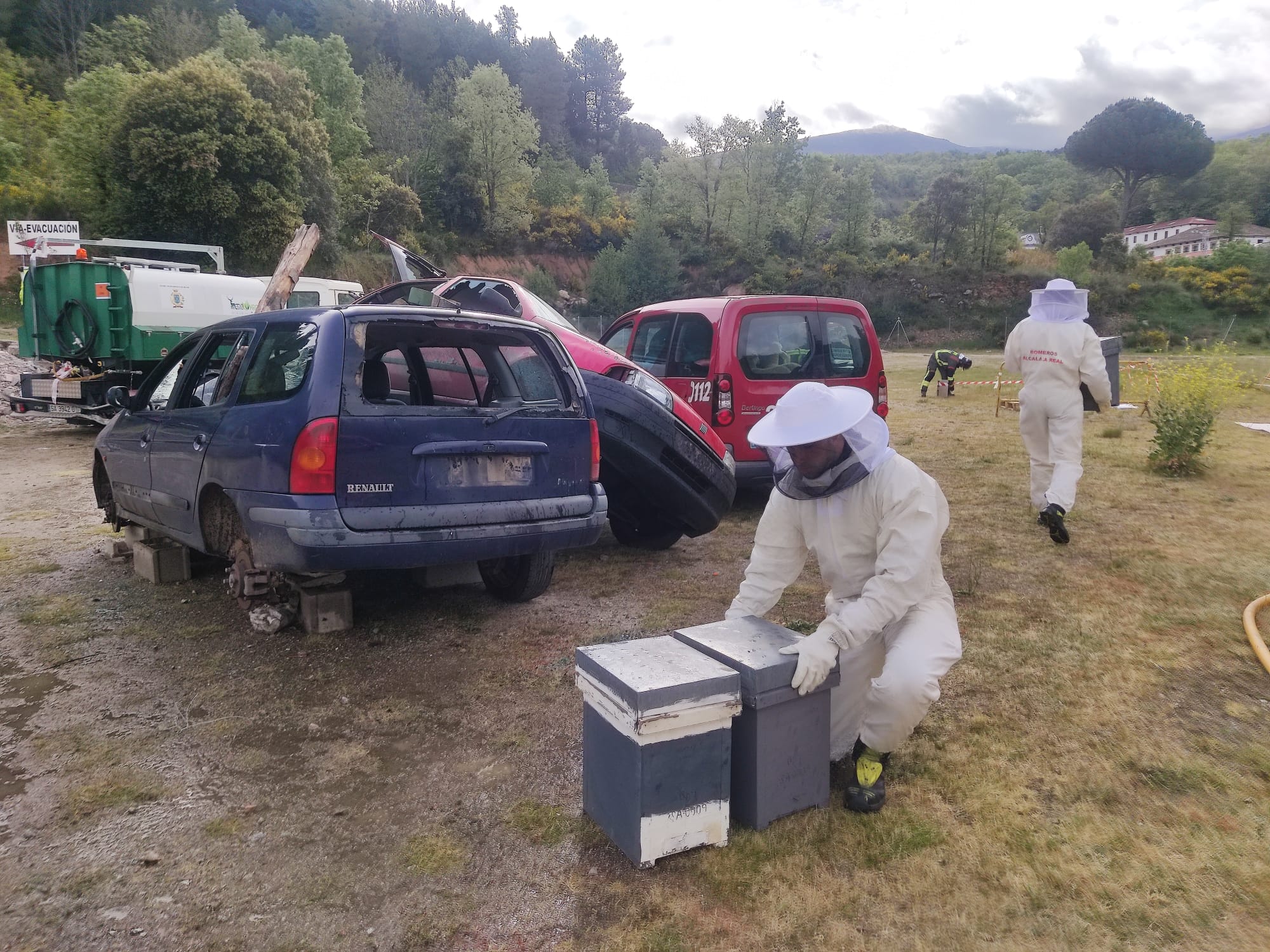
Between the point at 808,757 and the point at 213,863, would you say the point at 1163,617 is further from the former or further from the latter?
the point at 213,863

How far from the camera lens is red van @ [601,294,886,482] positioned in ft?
21.6

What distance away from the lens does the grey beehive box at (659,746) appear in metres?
2.28

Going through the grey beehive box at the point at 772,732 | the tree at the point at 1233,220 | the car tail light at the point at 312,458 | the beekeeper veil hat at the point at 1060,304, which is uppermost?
the tree at the point at 1233,220

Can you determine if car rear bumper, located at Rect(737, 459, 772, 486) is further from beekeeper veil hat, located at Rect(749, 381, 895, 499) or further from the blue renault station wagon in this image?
beekeeper veil hat, located at Rect(749, 381, 895, 499)

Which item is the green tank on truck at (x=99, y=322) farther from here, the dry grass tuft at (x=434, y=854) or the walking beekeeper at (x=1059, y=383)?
the dry grass tuft at (x=434, y=854)

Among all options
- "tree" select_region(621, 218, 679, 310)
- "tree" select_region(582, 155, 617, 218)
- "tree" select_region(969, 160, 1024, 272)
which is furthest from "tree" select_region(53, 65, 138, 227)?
"tree" select_region(969, 160, 1024, 272)

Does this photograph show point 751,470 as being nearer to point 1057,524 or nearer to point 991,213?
point 1057,524

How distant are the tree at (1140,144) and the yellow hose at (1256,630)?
287 feet

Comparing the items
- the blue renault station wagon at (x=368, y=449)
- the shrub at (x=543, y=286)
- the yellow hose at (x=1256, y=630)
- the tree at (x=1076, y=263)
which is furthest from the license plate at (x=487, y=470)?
the tree at (x=1076, y=263)

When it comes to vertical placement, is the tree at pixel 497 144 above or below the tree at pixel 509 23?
below

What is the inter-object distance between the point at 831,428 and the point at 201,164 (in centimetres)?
2599

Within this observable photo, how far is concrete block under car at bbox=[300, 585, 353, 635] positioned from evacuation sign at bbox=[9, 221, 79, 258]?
10.3 meters

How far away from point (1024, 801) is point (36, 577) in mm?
5929

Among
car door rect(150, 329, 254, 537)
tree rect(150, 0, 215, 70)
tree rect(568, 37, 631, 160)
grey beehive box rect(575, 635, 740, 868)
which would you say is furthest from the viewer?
tree rect(568, 37, 631, 160)
